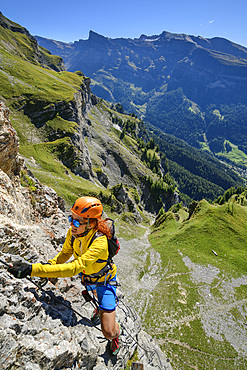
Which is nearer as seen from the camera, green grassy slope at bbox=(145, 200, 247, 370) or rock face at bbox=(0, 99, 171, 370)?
rock face at bbox=(0, 99, 171, 370)

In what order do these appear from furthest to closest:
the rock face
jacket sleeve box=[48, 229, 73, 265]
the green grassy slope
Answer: the green grassy slope → jacket sleeve box=[48, 229, 73, 265] → the rock face

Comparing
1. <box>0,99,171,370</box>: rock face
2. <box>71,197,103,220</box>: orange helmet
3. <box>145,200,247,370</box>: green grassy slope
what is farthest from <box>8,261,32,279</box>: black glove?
<box>145,200,247,370</box>: green grassy slope

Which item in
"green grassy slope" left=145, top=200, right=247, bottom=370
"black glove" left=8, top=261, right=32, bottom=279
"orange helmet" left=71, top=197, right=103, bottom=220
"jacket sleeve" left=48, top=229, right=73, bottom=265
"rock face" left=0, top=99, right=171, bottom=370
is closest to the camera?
"black glove" left=8, top=261, right=32, bottom=279

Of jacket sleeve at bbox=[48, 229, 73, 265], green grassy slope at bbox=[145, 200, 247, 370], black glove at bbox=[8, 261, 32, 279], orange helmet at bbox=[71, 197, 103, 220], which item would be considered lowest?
green grassy slope at bbox=[145, 200, 247, 370]

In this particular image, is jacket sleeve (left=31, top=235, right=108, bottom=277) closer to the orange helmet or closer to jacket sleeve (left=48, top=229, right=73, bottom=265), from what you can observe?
the orange helmet

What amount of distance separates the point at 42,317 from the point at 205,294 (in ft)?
80.2

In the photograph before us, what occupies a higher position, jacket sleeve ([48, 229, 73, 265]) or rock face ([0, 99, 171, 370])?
jacket sleeve ([48, 229, 73, 265])

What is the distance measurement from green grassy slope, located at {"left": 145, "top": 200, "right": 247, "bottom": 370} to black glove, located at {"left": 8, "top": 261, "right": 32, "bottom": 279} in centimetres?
1752

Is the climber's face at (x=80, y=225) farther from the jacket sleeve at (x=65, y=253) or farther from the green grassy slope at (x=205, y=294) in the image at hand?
the green grassy slope at (x=205, y=294)

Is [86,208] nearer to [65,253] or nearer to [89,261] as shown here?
[89,261]

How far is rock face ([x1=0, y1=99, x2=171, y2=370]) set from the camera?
5883 millimetres

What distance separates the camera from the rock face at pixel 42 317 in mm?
5883

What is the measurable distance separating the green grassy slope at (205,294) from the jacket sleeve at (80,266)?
16.2m

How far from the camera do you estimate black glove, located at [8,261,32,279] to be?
5.70 meters
